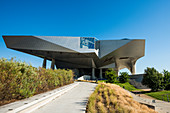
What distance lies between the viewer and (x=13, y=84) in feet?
14.3

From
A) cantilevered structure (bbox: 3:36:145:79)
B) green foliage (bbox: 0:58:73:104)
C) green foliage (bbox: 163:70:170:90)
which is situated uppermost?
cantilevered structure (bbox: 3:36:145:79)

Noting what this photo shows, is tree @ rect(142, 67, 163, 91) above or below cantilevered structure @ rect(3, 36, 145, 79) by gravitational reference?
below

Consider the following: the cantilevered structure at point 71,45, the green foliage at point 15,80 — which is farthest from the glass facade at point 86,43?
the green foliage at point 15,80

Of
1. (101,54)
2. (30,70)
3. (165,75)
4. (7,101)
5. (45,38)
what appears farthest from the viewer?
(101,54)

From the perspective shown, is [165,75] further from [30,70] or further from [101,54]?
[30,70]

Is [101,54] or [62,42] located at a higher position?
[62,42]

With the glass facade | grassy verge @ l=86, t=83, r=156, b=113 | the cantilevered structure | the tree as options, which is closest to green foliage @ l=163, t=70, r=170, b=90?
the tree

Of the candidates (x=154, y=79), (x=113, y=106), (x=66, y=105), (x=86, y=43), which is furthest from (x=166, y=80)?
(x=66, y=105)

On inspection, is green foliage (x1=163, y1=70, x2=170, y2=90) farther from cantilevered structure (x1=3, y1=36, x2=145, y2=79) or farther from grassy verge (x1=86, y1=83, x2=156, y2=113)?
grassy verge (x1=86, y1=83, x2=156, y2=113)

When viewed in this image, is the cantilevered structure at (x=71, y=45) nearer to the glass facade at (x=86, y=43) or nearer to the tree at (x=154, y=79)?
the glass facade at (x=86, y=43)

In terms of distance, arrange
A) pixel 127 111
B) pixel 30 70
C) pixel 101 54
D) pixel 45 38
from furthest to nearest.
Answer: pixel 101 54, pixel 45 38, pixel 30 70, pixel 127 111

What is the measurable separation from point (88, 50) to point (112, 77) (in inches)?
524

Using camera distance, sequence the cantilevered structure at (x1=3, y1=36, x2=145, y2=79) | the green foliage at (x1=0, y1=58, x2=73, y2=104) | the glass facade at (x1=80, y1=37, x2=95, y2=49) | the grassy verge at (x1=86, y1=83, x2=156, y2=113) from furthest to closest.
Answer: the glass facade at (x1=80, y1=37, x2=95, y2=49), the cantilevered structure at (x1=3, y1=36, x2=145, y2=79), the grassy verge at (x1=86, y1=83, x2=156, y2=113), the green foliage at (x1=0, y1=58, x2=73, y2=104)

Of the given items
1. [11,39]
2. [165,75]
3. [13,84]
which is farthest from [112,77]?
[11,39]
